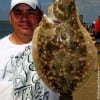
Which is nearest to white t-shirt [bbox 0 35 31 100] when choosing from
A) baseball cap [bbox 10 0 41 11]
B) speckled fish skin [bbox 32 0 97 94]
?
baseball cap [bbox 10 0 41 11]

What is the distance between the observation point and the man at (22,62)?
4.26 m

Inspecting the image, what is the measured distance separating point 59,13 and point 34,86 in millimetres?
1101

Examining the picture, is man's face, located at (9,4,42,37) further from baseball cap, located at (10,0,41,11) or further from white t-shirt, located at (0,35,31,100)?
white t-shirt, located at (0,35,31,100)

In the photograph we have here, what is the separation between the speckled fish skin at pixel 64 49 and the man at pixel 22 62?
82cm

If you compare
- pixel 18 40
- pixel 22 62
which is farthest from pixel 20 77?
pixel 18 40

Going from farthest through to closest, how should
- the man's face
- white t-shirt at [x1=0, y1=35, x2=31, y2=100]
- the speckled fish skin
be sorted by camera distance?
white t-shirt at [x1=0, y1=35, x2=31, y2=100] < the man's face < the speckled fish skin

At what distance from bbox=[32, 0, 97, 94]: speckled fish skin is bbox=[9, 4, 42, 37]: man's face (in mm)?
807

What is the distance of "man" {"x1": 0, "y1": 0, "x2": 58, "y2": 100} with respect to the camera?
426 centimetres

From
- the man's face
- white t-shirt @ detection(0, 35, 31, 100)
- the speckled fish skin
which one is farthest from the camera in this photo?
white t-shirt @ detection(0, 35, 31, 100)

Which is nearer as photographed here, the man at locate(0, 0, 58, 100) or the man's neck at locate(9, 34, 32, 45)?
the man at locate(0, 0, 58, 100)

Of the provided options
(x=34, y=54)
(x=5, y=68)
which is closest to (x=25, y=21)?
(x=5, y=68)

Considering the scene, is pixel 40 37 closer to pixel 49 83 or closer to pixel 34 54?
pixel 34 54

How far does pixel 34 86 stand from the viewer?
4.26m

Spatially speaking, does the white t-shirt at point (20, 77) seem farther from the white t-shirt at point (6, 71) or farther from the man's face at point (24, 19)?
the man's face at point (24, 19)
